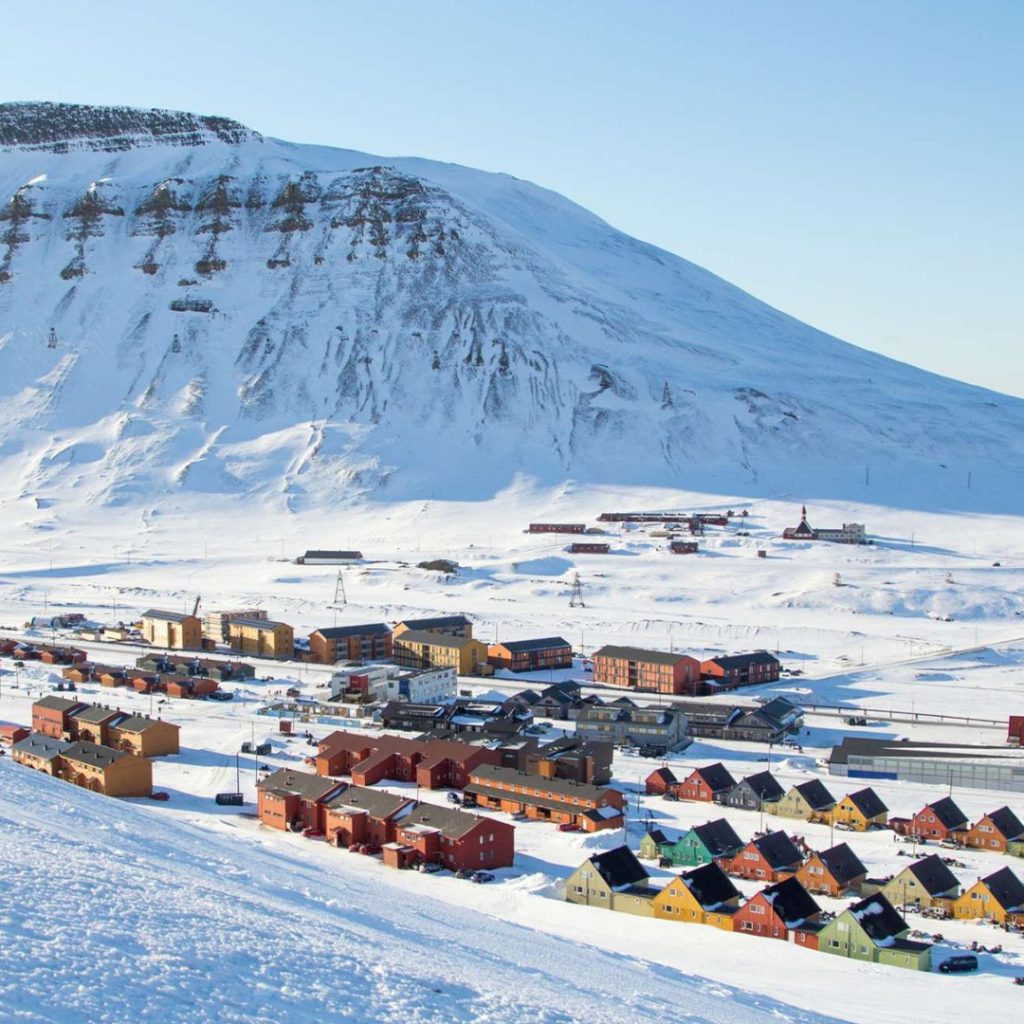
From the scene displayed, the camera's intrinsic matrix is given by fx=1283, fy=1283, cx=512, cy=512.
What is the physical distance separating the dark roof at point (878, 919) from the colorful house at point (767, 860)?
377 centimetres

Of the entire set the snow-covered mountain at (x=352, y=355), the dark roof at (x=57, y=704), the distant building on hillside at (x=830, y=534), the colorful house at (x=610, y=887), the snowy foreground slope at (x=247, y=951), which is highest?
the snow-covered mountain at (x=352, y=355)

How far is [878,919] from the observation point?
2428 centimetres

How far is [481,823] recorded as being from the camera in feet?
94.7

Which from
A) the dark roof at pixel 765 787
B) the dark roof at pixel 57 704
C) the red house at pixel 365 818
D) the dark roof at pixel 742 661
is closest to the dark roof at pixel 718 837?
the dark roof at pixel 765 787

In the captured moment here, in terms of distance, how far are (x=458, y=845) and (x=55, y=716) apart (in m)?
18.7

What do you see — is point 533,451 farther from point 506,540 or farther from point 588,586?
point 588,586

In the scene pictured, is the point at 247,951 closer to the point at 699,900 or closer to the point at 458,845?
the point at 699,900

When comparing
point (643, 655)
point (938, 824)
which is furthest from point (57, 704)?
point (938, 824)

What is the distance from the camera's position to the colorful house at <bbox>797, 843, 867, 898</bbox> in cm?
2769

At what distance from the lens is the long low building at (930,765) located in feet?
123

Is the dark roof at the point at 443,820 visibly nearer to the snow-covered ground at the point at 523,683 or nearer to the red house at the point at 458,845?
the red house at the point at 458,845

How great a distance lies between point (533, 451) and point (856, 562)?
126 ft

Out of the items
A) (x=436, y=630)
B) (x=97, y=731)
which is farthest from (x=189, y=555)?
(x=97, y=731)

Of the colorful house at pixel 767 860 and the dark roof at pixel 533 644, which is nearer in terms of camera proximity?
the colorful house at pixel 767 860
